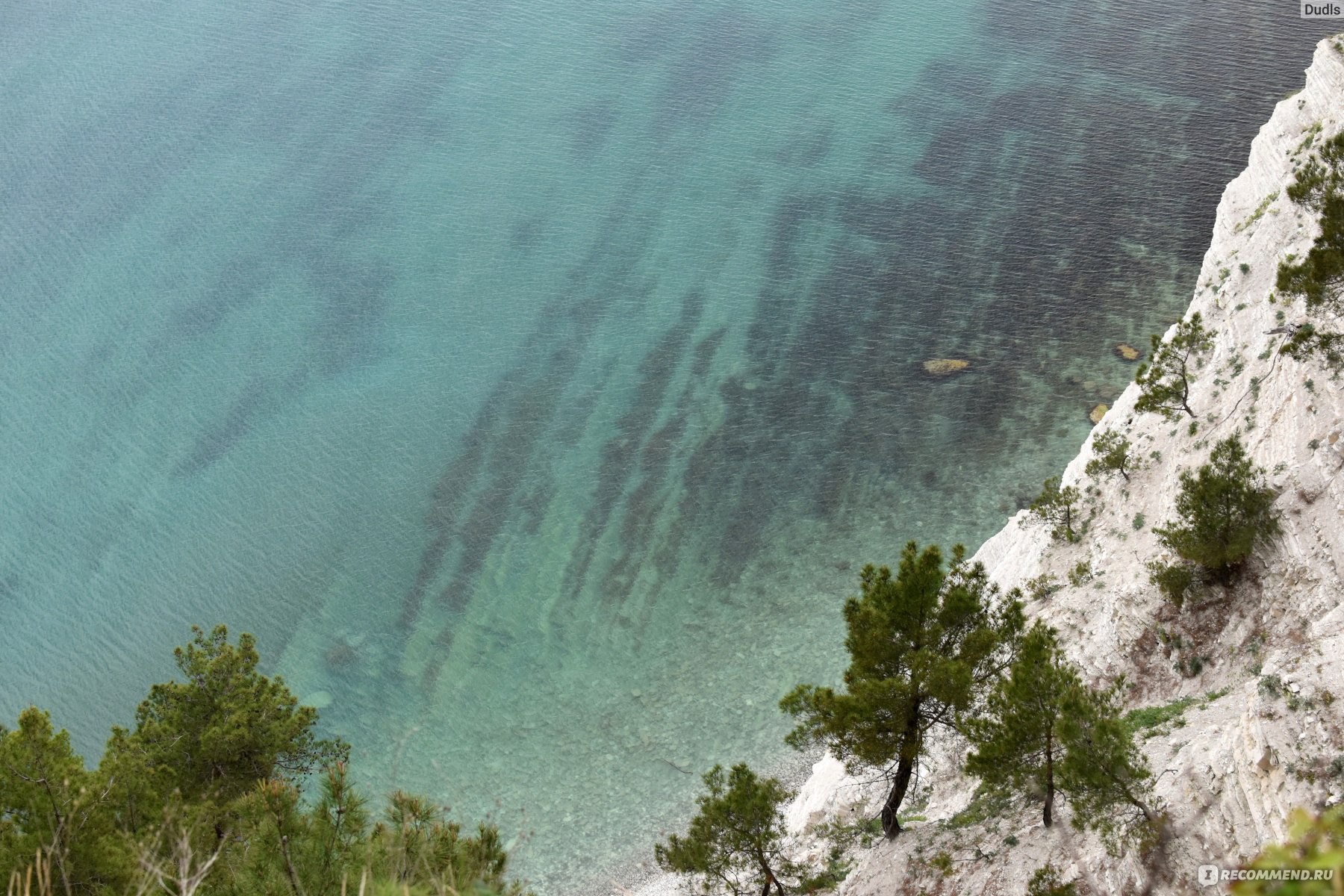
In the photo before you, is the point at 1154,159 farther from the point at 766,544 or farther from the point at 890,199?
the point at 766,544

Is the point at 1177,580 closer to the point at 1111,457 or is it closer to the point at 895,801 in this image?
the point at 1111,457

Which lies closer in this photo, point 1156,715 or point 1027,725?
point 1027,725

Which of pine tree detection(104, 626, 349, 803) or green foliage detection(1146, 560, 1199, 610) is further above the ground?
pine tree detection(104, 626, 349, 803)

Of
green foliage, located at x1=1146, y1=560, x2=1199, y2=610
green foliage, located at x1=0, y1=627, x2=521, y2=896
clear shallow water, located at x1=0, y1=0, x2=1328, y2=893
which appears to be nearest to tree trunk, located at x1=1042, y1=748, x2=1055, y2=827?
green foliage, located at x1=1146, y1=560, x2=1199, y2=610

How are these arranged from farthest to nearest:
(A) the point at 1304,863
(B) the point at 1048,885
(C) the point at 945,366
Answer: (C) the point at 945,366, (B) the point at 1048,885, (A) the point at 1304,863

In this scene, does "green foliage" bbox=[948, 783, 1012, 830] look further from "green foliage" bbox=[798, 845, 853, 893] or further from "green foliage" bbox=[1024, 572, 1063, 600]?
"green foliage" bbox=[1024, 572, 1063, 600]

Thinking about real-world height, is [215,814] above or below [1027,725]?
below

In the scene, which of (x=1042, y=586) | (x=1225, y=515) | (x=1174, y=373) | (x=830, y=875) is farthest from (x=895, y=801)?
(x=1174, y=373)
